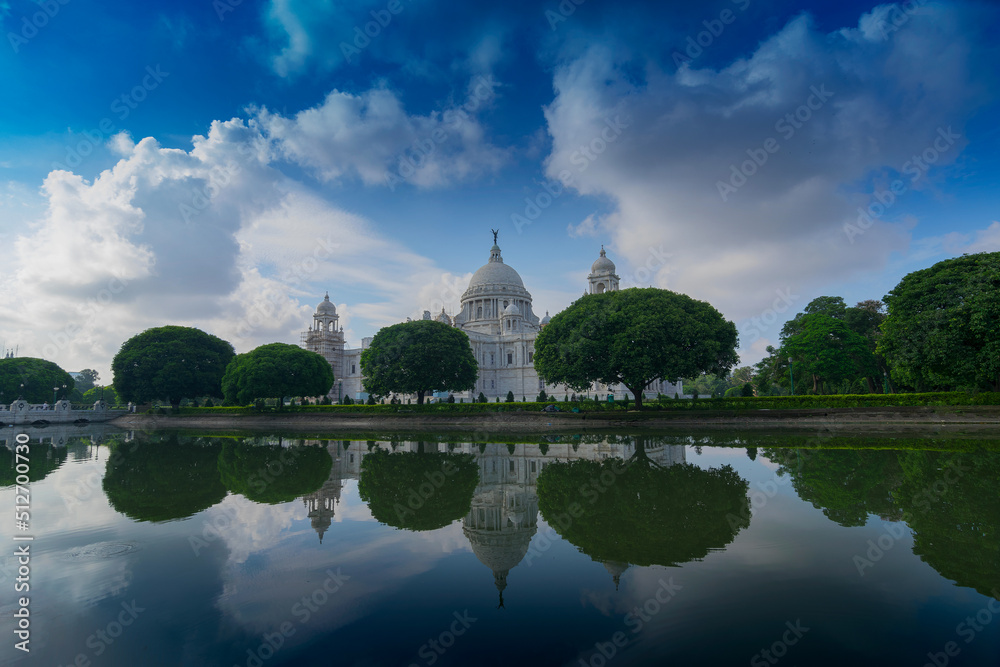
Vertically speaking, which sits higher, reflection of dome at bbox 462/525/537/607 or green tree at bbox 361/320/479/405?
green tree at bbox 361/320/479/405

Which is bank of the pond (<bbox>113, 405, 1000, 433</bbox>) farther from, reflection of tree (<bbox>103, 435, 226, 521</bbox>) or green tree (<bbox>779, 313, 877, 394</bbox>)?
reflection of tree (<bbox>103, 435, 226, 521</bbox>)

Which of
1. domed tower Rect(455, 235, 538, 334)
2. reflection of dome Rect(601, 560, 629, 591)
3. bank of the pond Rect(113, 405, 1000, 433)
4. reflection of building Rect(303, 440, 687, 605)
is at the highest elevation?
domed tower Rect(455, 235, 538, 334)

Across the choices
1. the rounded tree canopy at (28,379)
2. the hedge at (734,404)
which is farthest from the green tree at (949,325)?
the rounded tree canopy at (28,379)

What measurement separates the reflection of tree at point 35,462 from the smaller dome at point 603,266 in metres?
63.2

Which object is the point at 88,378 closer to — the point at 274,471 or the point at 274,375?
the point at 274,375

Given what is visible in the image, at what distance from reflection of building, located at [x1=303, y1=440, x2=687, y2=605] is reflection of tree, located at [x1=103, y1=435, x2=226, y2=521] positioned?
3123 millimetres

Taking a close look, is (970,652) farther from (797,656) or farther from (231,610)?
(231,610)

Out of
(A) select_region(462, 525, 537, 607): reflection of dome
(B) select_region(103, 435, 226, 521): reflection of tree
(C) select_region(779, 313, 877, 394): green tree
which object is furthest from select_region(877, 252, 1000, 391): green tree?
(B) select_region(103, 435, 226, 521): reflection of tree

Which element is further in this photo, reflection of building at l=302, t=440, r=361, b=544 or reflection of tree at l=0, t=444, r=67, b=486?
reflection of tree at l=0, t=444, r=67, b=486

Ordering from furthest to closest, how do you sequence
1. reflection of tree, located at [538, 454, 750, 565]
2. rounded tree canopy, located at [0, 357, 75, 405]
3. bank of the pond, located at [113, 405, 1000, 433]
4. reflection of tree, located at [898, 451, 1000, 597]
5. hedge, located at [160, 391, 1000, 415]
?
rounded tree canopy, located at [0, 357, 75, 405], hedge, located at [160, 391, 1000, 415], bank of the pond, located at [113, 405, 1000, 433], reflection of tree, located at [538, 454, 750, 565], reflection of tree, located at [898, 451, 1000, 597]

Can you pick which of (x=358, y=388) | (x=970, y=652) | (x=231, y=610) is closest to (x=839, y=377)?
(x=970, y=652)

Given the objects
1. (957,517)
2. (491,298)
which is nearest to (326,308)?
(491,298)

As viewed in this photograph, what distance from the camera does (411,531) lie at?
35.0 feet

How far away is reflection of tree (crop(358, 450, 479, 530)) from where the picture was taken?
469 inches
